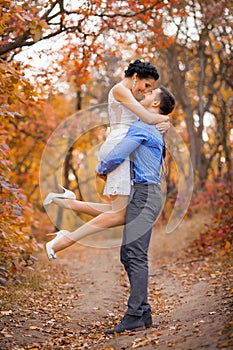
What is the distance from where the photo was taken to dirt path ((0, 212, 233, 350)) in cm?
412

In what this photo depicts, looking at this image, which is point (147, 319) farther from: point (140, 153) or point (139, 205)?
point (140, 153)

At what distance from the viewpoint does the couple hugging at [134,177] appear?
4.62 metres

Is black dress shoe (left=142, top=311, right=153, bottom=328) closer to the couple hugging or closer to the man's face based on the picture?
the couple hugging

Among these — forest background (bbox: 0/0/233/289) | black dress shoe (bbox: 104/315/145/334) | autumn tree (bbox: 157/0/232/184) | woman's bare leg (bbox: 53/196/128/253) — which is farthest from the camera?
autumn tree (bbox: 157/0/232/184)

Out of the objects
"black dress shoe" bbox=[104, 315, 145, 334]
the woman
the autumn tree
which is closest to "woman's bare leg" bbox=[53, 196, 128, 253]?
the woman

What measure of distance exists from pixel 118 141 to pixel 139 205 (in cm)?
56

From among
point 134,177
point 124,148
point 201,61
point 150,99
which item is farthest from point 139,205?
point 201,61

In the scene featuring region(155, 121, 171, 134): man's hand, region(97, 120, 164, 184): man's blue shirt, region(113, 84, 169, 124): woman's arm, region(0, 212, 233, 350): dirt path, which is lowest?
region(0, 212, 233, 350): dirt path

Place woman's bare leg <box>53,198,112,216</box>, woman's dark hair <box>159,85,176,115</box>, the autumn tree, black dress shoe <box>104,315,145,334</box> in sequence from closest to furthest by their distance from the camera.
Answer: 1. black dress shoe <box>104,315,145,334</box>
2. woman's dark hair <box>159,85,176,115</box>
3. woman's bare leg <box>53,198,112,216</box>
4. the autumn tree

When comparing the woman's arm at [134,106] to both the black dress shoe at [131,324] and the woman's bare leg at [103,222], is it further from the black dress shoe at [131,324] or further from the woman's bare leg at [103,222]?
the black dress shoe at [131,324]

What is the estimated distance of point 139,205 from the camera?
4648 millimetres

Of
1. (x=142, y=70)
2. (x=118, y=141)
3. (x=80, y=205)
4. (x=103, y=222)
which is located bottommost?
(x=103, y=222)

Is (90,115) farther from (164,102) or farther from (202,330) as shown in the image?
(202,330)

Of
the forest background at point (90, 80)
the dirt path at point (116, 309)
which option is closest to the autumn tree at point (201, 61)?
the forest background at point (90, 80)
